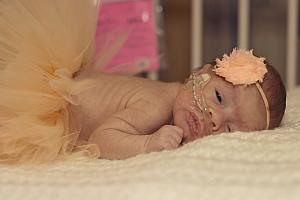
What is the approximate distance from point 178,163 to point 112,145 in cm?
19

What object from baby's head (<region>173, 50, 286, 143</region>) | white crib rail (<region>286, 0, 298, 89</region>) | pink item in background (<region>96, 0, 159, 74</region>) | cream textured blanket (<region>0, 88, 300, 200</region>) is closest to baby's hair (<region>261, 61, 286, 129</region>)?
baby's head (<region>173, 50, 286, 143</region>)

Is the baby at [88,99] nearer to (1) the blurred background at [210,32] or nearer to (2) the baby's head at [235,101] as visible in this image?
(2) the baby's head at [235,101]

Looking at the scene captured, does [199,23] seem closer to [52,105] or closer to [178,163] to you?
[52,105]

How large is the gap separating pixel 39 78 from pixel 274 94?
0.38m

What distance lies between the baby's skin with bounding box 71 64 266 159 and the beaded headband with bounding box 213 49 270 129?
1 centimetres

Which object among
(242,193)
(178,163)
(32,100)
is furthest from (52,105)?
(242,193)

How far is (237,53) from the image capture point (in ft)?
3.45

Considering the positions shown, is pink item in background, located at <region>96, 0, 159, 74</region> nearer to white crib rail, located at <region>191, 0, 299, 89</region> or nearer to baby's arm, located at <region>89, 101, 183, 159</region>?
white crib rail, located at <region>191, 0, 299, 89</region>

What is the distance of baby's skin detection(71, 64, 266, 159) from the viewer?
3.11 ft

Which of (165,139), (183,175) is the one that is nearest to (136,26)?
(165,139)

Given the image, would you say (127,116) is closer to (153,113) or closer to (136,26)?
(153,113)

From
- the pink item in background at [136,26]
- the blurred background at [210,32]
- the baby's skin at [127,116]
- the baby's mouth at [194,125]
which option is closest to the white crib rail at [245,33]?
the blurred background at [210,32]

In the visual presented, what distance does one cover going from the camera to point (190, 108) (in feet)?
3.35

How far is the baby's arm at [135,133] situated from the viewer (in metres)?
0.93
